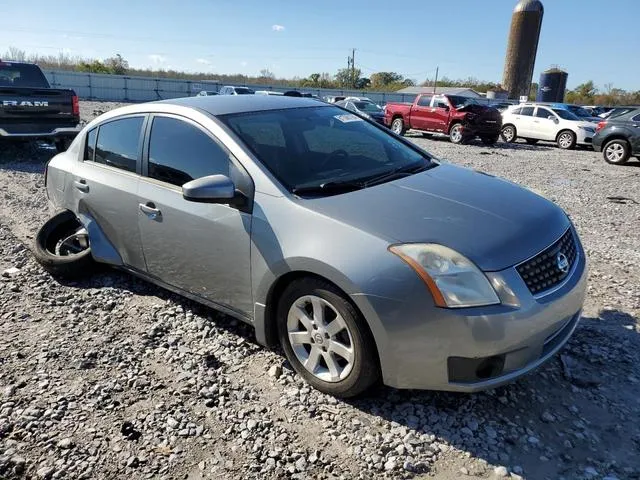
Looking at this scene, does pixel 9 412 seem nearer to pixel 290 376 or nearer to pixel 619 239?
pixel 290 376

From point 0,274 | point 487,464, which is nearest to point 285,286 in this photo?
point 487,464

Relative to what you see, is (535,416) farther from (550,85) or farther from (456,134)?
(550,85)

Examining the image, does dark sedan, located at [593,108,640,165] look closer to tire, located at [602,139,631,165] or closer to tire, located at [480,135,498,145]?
tire, located at [602,139,631,165]

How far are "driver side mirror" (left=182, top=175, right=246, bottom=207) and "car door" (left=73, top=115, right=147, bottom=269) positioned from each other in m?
0.98

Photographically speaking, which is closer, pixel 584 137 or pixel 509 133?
pixel 584 137

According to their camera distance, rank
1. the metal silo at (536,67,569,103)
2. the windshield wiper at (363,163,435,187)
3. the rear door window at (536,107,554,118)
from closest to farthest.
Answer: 1. the windshield wiper at (363,163,435,187)
2. the rear door window at (536,107,554,118)
3. the metal silo at (536,67,569,103)

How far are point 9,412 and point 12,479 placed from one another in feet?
1.87

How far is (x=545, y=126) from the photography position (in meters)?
19.0

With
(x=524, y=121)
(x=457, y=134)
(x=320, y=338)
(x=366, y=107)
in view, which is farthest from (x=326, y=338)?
(x=366, y=107)

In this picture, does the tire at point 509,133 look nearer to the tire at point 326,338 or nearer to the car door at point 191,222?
the car door at point 191,222

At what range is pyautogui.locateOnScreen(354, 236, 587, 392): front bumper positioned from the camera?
2408mm

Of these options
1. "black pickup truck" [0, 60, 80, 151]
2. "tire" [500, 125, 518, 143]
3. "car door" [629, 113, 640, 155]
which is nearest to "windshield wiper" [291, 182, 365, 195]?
"black pickup truck" [0, 60, 80, 151]

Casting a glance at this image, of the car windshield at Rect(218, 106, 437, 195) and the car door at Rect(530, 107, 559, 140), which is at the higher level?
the car windshield at Rect(218, 106, 437, 195)

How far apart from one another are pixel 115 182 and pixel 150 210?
57cm
